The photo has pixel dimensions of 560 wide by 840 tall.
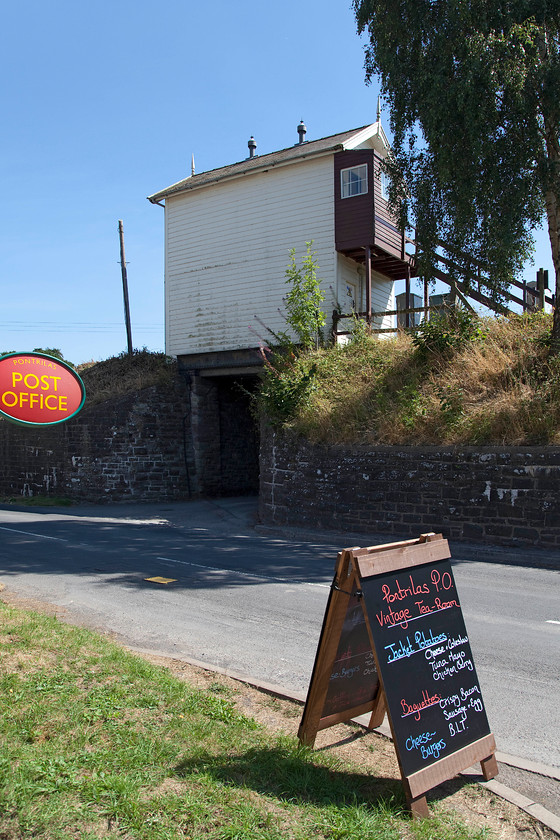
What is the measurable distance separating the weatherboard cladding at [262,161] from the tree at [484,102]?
540 cm

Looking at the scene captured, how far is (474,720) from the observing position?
3529mm

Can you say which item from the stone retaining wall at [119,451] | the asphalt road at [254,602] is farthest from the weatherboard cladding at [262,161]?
the asphalt road at [254,602]

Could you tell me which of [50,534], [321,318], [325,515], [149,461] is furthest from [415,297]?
[50,534]

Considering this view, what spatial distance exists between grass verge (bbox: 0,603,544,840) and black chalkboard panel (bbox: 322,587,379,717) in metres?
0.32

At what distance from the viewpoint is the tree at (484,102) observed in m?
13.1

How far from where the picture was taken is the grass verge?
9.17ft

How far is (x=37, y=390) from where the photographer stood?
587 centimetres

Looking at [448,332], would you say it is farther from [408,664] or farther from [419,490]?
[408,664]

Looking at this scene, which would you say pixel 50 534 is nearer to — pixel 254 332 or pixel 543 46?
pixel 254 332

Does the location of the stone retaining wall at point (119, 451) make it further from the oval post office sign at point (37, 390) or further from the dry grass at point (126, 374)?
the oval post office sign at point (37, 390)

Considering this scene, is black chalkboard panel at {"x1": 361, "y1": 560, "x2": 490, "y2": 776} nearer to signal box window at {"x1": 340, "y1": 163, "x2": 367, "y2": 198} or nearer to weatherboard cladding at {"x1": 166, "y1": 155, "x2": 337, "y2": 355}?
weatherboard cladding at {"x1": 166, "y1": 155, "x2": 337, "y2": 355}

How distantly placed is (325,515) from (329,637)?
1081 cm

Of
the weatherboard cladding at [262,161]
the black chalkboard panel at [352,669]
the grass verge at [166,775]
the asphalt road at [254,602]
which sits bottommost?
the asphalt road at [254,602]

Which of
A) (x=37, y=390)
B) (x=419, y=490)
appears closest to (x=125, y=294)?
(x=419, y=490)
